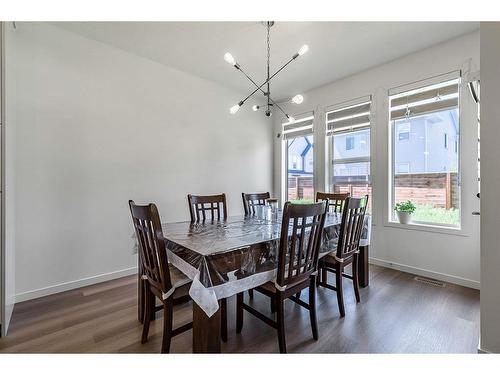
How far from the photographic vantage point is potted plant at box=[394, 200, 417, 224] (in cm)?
287

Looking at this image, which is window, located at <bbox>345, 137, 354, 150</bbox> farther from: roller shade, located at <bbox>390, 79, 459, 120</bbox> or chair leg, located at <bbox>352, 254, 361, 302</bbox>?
chair leg, located at <bbox>352, 254, 361, 302</bbox>

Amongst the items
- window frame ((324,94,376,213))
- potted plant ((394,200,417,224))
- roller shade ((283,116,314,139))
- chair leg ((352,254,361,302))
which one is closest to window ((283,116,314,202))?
roller shade ((283,116,314,139))

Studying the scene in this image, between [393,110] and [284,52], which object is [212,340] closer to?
[284,52]

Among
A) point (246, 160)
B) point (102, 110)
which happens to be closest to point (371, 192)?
point (246, 160)

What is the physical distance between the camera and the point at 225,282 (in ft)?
4.34

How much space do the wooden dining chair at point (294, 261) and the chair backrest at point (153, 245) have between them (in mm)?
628

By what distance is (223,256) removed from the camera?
4.37 ft

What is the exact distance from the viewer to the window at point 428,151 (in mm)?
2631

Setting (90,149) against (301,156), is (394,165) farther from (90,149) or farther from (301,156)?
(90,149)

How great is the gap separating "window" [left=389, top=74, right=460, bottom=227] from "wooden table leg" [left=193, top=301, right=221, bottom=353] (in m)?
2.71

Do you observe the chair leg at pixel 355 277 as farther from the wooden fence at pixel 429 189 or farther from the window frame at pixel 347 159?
the wooden fence at pixel 429 189

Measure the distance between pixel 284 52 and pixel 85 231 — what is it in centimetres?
298

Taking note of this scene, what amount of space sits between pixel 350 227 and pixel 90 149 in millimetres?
2739

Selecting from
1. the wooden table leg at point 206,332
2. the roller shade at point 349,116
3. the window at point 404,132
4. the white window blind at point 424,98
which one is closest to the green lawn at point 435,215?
the window at point 404,132
